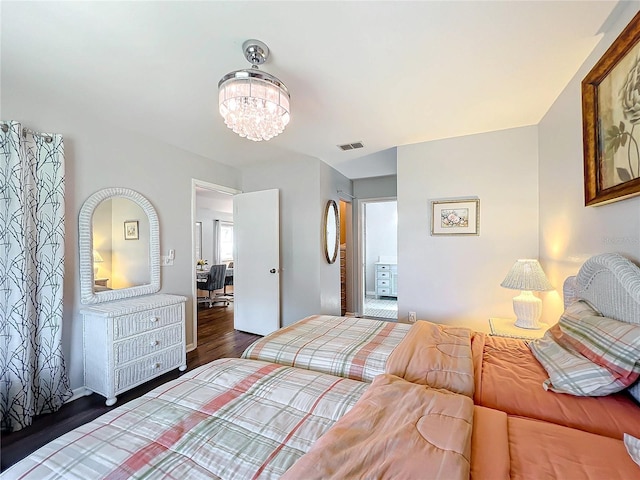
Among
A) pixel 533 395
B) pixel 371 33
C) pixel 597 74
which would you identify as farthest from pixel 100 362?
pixel 597 74

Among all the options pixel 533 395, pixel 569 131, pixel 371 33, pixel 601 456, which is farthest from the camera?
pixel 569 131

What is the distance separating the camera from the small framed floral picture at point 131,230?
A: 8.54ft

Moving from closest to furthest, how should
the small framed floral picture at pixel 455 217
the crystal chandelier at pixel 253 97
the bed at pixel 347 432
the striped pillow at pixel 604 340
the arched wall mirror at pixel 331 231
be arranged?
the bed at pixel 347 432
the striped pillow at pixel 604 340
the crystal chandelier at pixel 253 97
the small framed floral picture at pixel 455 217
the arched wall mirror at pixel 331 231

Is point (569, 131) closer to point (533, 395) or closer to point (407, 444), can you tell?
point (533, 395)

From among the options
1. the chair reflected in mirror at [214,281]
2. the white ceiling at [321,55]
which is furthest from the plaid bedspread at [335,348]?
the chair reflected in mirror at [214,281]

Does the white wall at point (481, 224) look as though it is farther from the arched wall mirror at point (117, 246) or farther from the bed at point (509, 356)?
the arched wall mirror at point (117, 246)

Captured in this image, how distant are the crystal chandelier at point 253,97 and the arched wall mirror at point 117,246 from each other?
1.62 metres

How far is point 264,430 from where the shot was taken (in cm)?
91

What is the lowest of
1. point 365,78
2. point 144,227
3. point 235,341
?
point 235,341

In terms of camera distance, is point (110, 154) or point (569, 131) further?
point (110, 154)

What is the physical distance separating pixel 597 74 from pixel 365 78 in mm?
1253

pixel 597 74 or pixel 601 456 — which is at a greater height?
pixel 597 74

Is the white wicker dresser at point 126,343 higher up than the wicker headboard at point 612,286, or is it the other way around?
the wicker headboard at point 612,286

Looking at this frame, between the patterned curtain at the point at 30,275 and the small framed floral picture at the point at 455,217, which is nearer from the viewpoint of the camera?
the patterned curtain at the point at 30,275
